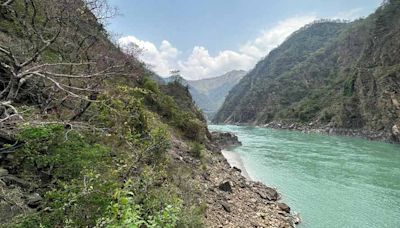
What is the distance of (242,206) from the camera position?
1698 centimetres

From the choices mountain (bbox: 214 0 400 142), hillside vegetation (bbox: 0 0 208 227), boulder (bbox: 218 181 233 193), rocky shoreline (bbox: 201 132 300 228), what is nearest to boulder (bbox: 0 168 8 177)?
hillside vegetation (bbox: 0 0 208 227)

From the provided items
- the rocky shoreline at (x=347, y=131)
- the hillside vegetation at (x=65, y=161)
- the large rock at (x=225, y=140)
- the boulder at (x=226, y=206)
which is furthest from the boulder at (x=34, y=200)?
the rocky shoreline at (x=347, y=131)

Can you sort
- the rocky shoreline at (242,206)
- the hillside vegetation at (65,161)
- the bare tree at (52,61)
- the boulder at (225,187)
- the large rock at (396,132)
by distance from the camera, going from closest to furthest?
the hillside vegetation at (65,161) < the bare tree at (52,61) < the rocky shoreline at (242,206) < the boulder at (225,187) < the large rock at (396,132)

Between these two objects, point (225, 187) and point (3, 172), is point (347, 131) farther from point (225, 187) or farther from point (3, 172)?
point (3, 172)

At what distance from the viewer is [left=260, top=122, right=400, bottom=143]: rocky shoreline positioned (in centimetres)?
6235

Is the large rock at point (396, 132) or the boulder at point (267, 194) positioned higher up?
the large rock at point (396, 132)

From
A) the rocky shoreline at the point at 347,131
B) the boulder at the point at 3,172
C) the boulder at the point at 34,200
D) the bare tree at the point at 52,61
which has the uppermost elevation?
the bare tree at the point at 52,61

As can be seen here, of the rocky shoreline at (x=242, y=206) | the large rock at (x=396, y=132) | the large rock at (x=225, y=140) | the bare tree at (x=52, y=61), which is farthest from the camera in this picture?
the large rock at (x=396, y=132)

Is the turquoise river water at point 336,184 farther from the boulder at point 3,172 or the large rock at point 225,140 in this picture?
the boulder at point 3,172

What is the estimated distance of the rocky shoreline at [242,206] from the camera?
14.6m

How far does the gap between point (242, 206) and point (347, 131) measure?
69.1m

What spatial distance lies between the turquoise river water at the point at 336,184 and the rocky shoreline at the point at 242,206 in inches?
46.9

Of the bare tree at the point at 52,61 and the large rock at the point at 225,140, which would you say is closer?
the bare tree at the point at 52,61

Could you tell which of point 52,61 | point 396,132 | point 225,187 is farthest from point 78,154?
point 396,132
